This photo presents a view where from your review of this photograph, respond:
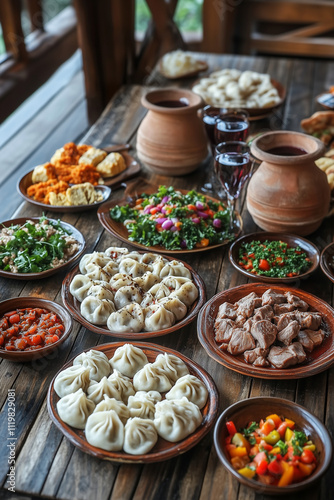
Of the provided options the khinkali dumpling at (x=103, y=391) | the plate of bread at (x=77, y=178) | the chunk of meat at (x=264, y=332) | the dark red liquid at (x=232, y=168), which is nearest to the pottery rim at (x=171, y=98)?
the plate of bread at (x=77, y=178)

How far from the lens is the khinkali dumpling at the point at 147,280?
2154 millimetres

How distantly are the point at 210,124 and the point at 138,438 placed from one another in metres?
1.88

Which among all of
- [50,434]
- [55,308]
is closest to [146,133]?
[55,308]

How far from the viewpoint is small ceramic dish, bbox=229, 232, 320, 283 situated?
2.22 meters

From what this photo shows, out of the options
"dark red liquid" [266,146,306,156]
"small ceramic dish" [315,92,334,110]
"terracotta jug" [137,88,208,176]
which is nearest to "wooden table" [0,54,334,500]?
"dark red liquid" [266,146,306,156]

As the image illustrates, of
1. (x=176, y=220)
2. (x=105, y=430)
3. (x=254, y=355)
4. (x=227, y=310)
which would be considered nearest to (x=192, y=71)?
(x=176, y=220)

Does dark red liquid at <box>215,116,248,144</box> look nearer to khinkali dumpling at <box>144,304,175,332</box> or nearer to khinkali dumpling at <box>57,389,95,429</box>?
khinkali dumpling at <box>144,304,175,332</box>

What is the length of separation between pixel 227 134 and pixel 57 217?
957 millimetres

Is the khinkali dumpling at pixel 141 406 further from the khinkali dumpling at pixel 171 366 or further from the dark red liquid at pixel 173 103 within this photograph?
the dark red liquid at pixel 173 103

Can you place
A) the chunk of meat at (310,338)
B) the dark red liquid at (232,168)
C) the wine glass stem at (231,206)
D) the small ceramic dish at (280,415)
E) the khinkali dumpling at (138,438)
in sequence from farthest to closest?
the wine glass stem at (231,206) → the dark red liquid at (232,168) → the chunk of meat at (310,338) → the khinkali dumpling at (138,438) → the small ceramic dish at (280,415)

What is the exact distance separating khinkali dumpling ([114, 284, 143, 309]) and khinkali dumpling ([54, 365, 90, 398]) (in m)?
0.38

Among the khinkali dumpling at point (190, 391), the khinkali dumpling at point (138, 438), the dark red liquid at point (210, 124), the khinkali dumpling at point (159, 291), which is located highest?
the dark red liquid at point (210, 124)

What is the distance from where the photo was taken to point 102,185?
9.50ft

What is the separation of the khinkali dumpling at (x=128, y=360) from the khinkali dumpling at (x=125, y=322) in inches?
5.0
